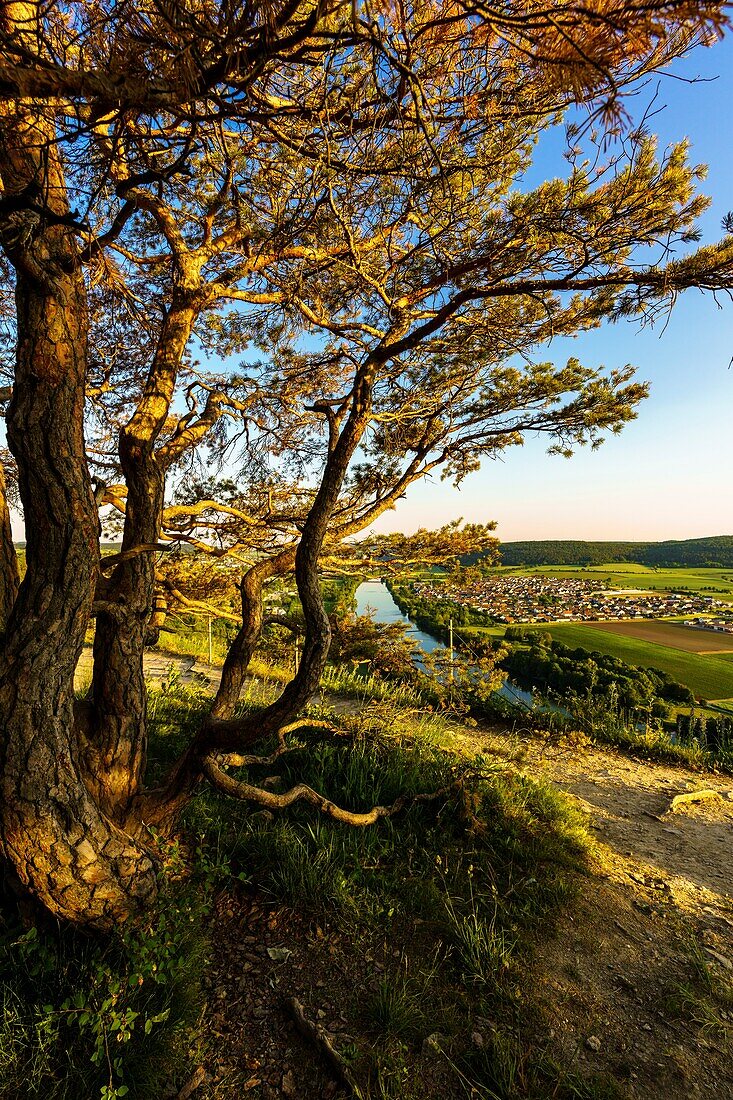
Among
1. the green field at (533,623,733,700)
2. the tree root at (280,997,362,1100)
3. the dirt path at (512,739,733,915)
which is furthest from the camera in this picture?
the green field at (533,623,733,700)

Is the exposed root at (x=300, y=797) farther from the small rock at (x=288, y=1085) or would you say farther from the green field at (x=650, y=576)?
the green field at (x=650, y=576)

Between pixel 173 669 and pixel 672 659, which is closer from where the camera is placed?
pixel 173 669

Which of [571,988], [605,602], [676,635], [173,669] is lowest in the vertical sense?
[676,635]

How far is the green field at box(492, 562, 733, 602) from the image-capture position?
2816 centimetres

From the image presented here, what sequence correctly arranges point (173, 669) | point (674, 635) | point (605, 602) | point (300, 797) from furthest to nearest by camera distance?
point (605, 602) → point (674, 635) → point (173, 669) → point (300, 797)

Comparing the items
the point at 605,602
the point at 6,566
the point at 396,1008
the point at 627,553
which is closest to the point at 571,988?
the point at 396,1008

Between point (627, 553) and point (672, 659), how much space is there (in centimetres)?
2243

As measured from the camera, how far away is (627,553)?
37688 mm

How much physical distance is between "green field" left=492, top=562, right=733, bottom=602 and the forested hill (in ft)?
2.28

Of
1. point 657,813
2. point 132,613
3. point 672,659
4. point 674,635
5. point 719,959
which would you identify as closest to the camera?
point 719,959

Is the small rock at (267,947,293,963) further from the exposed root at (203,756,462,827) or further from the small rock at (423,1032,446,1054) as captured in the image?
the small rock at (423,1032,446,1054)

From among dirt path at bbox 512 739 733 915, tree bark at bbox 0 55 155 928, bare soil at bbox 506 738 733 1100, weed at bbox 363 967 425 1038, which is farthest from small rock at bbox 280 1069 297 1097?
dirt path at bbox 512 739 733 915

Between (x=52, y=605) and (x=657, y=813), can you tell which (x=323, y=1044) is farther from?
(x=657, y=813)

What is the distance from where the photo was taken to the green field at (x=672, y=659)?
15.6 meters
